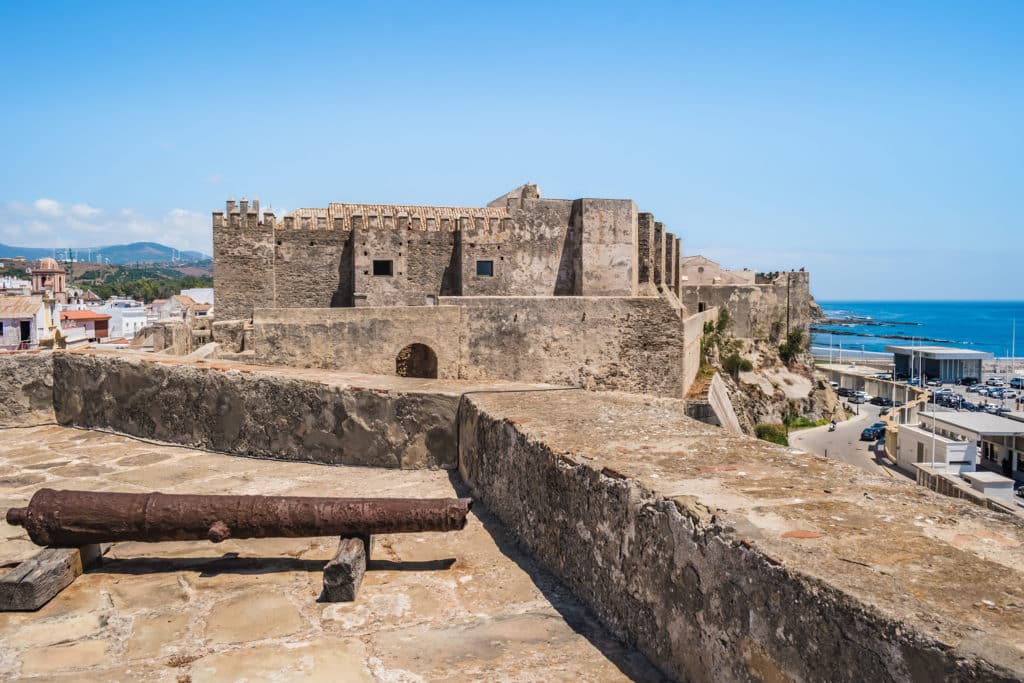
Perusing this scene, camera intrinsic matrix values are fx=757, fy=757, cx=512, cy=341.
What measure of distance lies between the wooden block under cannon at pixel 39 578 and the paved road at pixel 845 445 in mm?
28728

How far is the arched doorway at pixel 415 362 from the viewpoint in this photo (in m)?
14.5

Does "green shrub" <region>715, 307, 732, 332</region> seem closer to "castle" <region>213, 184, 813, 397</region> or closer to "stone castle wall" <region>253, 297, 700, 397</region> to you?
"castle" <region>213, 184, 813, 397</region>

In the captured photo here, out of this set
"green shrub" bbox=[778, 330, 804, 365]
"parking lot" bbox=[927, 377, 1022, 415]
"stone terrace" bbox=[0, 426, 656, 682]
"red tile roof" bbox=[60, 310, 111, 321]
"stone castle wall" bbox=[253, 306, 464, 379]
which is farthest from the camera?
"parking lot" bbox=[927, 377, 1022, 415]

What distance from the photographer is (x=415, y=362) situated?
49.0 feet

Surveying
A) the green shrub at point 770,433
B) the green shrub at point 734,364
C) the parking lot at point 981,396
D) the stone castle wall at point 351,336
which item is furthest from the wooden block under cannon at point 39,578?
the parking lot at point 981,396

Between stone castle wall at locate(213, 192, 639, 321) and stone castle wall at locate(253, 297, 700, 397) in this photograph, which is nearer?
stone castle wall at locate(253, 297, 700, 397)

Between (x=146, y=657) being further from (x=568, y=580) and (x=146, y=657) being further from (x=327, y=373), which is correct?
(x=327, y=373)

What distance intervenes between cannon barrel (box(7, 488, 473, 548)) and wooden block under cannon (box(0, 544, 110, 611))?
0.09m

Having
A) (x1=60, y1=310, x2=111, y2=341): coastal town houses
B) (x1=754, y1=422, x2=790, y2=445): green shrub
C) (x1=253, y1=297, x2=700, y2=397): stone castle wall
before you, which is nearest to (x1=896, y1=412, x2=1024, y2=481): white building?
(x1=754, y1=422, x2=790, y2=445): green shrub

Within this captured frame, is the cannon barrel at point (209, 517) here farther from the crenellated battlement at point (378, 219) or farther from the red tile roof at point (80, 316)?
the red tile roof at point (80, 316)

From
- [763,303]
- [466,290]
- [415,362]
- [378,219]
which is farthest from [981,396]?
[415,362]

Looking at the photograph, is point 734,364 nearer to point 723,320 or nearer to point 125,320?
point 723,320

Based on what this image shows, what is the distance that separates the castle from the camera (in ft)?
43.9

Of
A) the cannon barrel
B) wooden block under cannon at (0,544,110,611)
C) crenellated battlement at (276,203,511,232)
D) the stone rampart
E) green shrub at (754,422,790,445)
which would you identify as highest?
crenellated battlement at (276,203,511,232)
